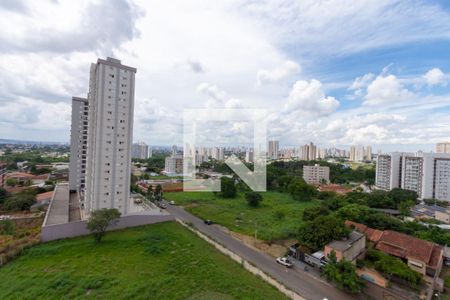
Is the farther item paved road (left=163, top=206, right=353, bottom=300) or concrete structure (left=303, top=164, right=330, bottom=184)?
concrete structure (left=303, top=164, right=330, bottom=184)

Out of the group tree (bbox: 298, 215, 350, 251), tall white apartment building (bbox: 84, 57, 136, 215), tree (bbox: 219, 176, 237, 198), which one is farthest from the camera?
tree (bbox: 219, 176, 237, 198)

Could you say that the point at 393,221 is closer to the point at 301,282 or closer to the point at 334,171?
the point at 301,282

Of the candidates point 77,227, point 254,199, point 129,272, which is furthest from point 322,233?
point 77,227

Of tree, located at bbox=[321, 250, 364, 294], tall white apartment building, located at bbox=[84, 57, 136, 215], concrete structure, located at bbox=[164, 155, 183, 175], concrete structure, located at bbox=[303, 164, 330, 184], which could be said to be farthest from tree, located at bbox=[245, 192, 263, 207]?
concrete structure, located at bbox=[164, 155, 183, 175]

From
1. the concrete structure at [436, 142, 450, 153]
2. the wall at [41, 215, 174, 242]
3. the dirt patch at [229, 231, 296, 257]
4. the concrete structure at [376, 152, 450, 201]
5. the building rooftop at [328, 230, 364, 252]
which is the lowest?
the dirt patch at [229, 231, 296, 257]

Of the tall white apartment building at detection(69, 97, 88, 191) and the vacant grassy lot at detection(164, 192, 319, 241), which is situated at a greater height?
the tall white apartment building at detection(69, 97, 88, 191)

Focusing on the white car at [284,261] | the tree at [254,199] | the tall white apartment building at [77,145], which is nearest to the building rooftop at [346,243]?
the white car at [284,261]

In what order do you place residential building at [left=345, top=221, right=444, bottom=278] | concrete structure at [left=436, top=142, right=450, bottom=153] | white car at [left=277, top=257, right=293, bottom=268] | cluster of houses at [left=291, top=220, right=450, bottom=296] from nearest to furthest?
cluster of houses at [left=291, top=220, right=450, bottom=296]
residential building at [left=345, top=221, right=444, bottom=278]
white car at [left=277, top=257, right=293, bottom=268]
concrete structure at [left=436, top=142, right=450, bottom=153]

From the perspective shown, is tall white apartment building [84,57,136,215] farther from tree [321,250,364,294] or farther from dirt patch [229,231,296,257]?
tree [321,250,364,294]
